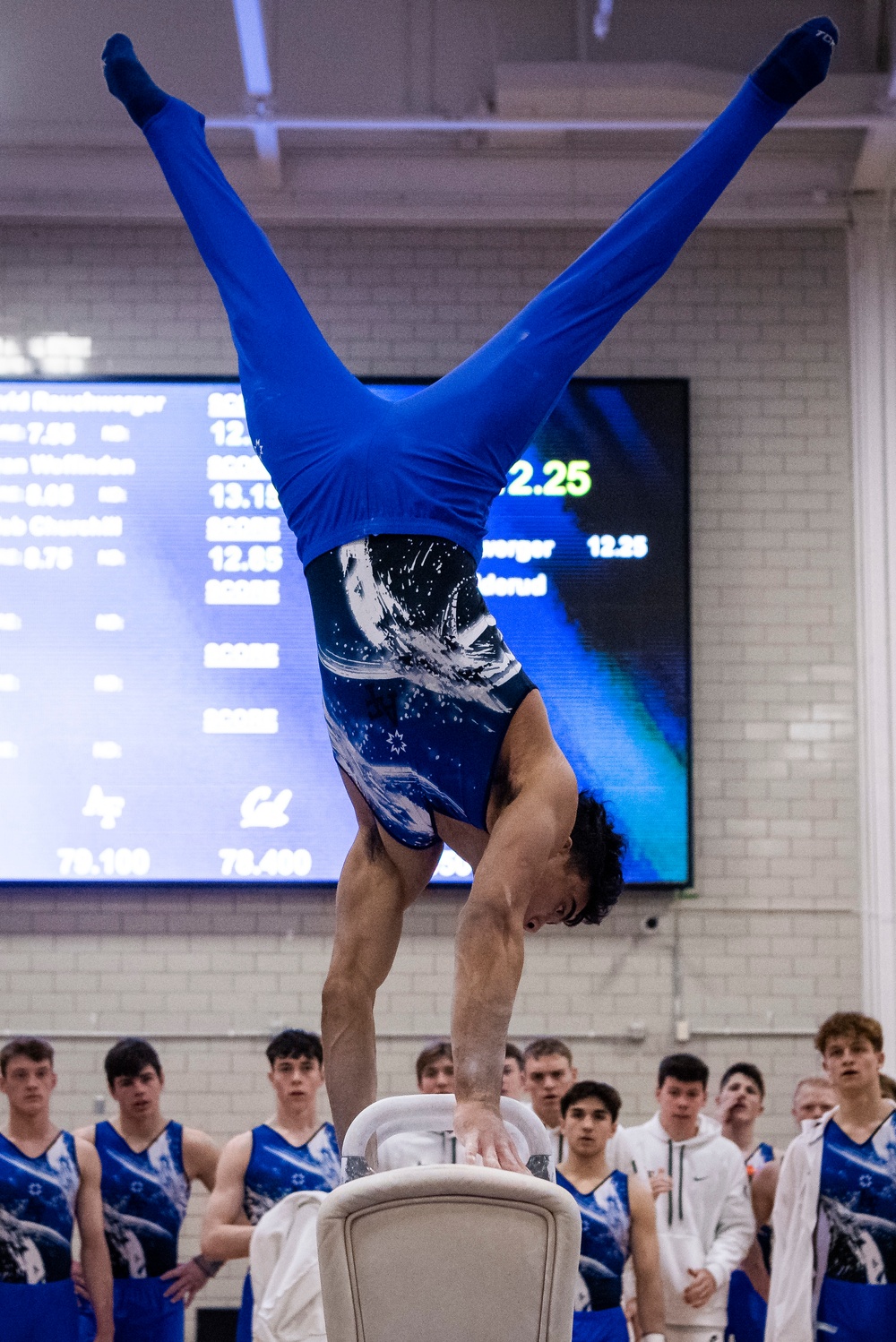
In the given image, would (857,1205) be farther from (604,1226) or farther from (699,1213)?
(604,1226)

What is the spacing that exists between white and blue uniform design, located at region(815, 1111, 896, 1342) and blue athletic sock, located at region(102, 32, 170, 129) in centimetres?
422

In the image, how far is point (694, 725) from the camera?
25.2ft

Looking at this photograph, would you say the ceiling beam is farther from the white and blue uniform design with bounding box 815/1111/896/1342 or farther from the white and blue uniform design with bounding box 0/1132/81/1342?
the white and blue uniform design with bounding box 815/1111/896/1342

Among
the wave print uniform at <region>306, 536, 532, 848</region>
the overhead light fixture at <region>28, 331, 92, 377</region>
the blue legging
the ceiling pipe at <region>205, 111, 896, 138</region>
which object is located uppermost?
the ceiling pipe at <region>205, 111, 896, 138</region>

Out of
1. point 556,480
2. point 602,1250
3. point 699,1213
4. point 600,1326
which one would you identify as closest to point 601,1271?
point 602,1250

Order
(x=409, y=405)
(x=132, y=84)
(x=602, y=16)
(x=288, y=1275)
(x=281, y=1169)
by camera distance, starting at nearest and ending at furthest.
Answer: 1. (x=409, y=405)
2. (x=132, y=84)
3. (x=288, y=1275)
4. (x=281, y=1169)
5. (x=602, y=16)

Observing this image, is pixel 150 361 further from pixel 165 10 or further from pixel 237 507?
pixel 165 10

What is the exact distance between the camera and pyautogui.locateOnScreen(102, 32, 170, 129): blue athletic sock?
2.80 metres

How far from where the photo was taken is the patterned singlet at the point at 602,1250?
200 inches

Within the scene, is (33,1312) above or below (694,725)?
below

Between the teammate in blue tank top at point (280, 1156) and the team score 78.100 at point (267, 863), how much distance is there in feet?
5.16

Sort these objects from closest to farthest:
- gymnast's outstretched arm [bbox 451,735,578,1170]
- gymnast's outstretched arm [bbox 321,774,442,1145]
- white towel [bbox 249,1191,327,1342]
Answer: gymnast's outstretched arm [bbox 451,735,578,1170], gymnast's outstretched arm [bbox 321,774,442,1145], white towel [bbox 249,1191,327,1342]

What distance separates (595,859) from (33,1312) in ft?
12.3

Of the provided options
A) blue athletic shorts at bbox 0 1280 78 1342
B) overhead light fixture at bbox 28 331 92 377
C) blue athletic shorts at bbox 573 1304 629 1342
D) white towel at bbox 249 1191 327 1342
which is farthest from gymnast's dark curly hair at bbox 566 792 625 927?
overhead light fixture at bbox 28 331 92 377
